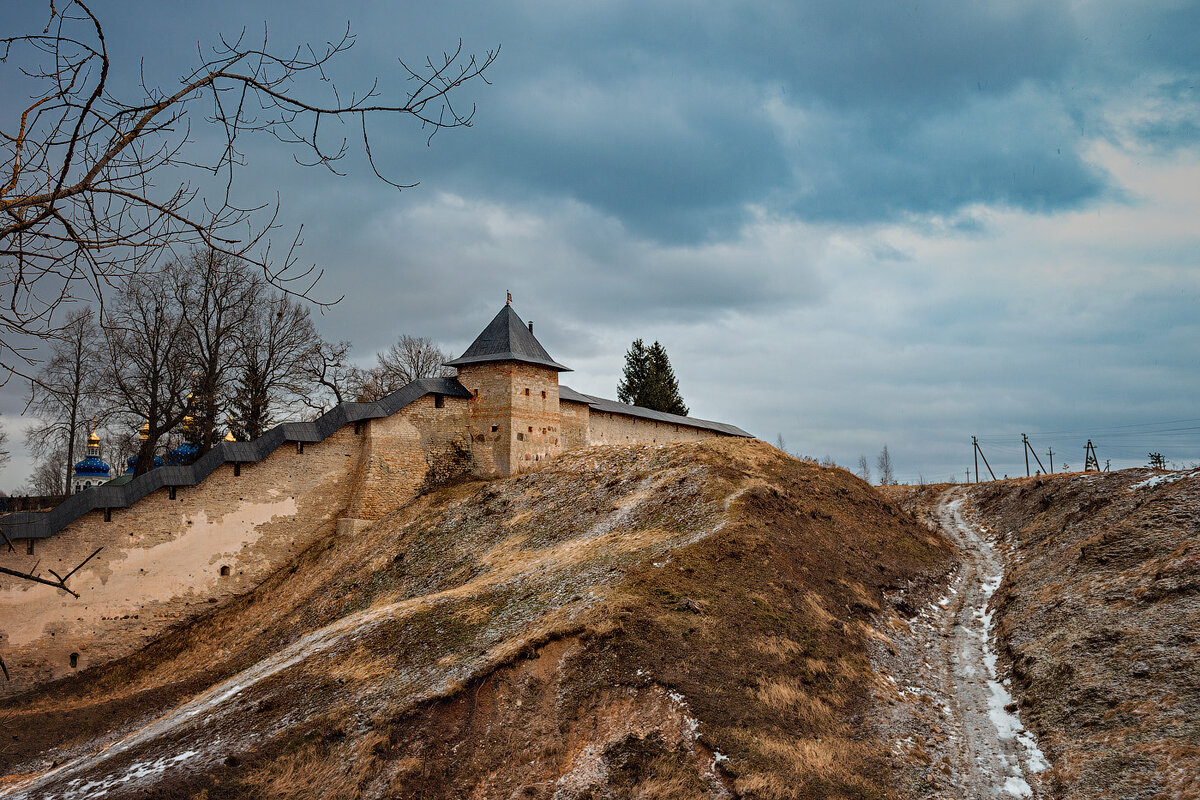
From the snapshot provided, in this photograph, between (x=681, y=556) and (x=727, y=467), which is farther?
(x=727, y=467)

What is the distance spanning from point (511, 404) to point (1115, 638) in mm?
16314

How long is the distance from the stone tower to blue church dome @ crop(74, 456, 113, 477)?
20.7m

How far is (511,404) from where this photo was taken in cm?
2323

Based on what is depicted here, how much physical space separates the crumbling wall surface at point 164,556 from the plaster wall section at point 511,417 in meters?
4.01

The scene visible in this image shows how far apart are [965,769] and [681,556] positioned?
18.2 ft

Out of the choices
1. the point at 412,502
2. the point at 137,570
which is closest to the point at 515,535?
the point at 412,502

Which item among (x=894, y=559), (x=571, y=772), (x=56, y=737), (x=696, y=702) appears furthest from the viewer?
(x=894, y=559)

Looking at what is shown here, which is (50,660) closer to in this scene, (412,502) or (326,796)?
(412,502)

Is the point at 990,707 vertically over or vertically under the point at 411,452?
under

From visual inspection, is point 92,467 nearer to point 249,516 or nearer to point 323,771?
point 249,516

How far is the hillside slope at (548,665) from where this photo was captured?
9430 mm

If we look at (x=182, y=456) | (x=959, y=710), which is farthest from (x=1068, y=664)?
(x=182, y=456)

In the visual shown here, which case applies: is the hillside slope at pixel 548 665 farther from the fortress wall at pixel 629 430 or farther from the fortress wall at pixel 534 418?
the fortress wall at pixel 629 430

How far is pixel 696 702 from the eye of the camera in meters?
9.89
